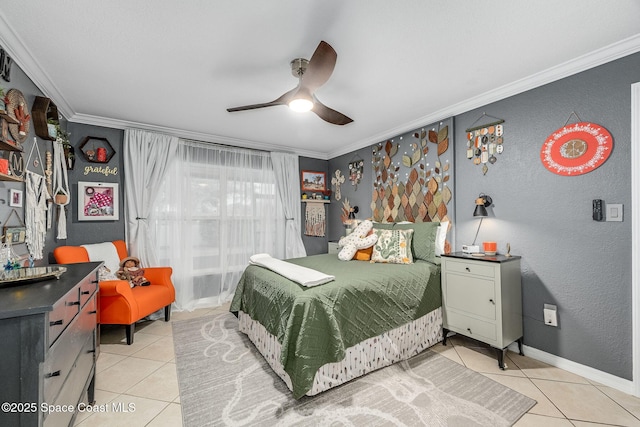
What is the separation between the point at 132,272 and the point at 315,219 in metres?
2.93

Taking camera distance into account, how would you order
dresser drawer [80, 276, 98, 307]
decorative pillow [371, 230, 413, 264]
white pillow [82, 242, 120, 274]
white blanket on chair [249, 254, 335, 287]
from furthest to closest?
white pillow [82, 242, 120, 274]
decorative pillow [371, 230, 413, 264]
white blanket on chair [249, 254, 335, 287]
dresser drawer [80, 276, 98, 307]

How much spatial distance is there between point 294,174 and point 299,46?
2.93m

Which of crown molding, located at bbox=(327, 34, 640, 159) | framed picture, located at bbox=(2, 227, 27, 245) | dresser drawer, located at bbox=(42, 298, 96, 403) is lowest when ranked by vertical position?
dresser drawer, located at bbox=(42, 298, 96, 403)

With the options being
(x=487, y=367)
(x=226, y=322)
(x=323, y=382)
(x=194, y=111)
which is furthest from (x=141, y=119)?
(x=487, y=367)

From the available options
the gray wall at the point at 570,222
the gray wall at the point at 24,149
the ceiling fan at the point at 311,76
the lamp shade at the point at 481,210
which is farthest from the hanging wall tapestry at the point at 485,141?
the gray wall at the point at 24,149

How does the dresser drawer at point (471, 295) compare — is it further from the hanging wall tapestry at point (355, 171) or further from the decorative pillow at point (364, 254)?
the hanging wall tapestry at point (355, 171)

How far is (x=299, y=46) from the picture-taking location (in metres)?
2.00

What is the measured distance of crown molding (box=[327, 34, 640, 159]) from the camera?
6.58 ft

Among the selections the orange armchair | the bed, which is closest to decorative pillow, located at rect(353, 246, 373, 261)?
the bed

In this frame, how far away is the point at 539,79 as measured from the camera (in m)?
2.42

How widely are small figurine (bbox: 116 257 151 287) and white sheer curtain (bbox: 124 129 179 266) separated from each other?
320 mm

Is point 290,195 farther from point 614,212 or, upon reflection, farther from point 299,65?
point 614,212

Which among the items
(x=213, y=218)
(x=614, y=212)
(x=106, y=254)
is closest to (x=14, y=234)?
(x=106, y=254)

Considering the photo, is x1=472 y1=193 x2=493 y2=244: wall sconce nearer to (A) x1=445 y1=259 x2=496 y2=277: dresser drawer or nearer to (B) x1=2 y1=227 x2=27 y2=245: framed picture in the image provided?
(A) x1=445 y1=259 x2=496 y2=277: dresser drawer
